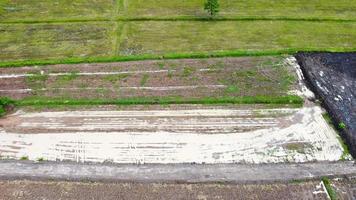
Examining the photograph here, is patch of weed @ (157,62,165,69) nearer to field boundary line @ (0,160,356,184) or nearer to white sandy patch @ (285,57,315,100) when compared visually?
white sandy patch @ (285,57,315,100)

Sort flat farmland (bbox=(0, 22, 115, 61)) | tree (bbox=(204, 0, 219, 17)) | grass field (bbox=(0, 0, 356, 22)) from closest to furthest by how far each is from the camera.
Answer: flat farmland (bbox=(0, 22, 115, 61)) → tree (bbox=(204, 0, 219, 17)) → grass field (bbox=(0, 0, 356, 22))

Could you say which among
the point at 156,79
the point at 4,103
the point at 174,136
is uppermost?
the point at 156,79

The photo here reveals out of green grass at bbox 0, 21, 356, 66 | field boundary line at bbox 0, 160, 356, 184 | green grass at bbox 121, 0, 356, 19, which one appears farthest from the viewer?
green grass at bbox 121, 0, 356, 19

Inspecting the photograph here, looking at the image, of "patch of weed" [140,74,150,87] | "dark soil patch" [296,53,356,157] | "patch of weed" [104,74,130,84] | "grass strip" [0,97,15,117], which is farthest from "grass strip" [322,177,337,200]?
"grass strip" [0,97,15,117]

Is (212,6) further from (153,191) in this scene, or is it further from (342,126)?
(153,191)

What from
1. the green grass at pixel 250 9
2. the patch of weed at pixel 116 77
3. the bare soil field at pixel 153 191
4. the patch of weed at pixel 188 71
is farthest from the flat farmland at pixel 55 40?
the bare soil field at pixel 153 191

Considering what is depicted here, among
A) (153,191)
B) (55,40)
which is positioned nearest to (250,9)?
(55,40)
